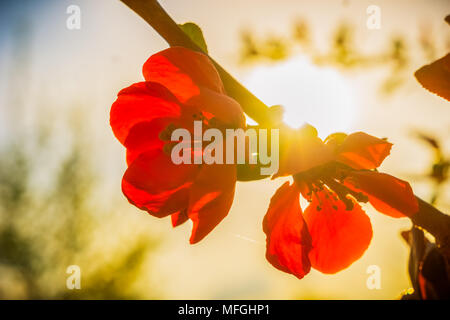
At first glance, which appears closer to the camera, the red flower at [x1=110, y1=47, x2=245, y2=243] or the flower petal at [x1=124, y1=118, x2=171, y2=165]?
the red flower at [x1=110, y1=47, x2=245, y2=243]

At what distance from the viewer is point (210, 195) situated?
492mm

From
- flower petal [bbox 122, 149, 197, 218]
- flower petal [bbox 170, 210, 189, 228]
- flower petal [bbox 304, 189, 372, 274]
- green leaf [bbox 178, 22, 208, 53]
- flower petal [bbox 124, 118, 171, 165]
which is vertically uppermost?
green leaf [bbox 178, 22, 208, 53]

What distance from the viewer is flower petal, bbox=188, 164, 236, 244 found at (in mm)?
491

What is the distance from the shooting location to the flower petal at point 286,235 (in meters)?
0.59

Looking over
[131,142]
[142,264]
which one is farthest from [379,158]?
[142,264]

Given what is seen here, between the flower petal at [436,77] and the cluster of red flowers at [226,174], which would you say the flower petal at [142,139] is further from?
the flower petal at [436,77]

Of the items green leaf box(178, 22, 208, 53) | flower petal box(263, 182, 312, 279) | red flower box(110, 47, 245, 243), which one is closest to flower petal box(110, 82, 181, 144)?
red flower box(110, 47, 245, 243)

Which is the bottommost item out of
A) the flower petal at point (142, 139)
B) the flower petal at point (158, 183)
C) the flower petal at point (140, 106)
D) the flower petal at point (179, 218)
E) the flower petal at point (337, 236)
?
the flower petal at point (337, 236)

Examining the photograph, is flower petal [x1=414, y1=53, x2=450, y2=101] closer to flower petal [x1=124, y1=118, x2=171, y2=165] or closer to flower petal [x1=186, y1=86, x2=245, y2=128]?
flower petal [x1=186, y1=86, x2=245, y2=128]

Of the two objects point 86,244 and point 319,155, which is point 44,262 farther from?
point 319,155

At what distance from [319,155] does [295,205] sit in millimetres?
183

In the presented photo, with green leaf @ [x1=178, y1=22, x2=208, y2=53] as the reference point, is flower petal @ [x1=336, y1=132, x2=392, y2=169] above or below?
below

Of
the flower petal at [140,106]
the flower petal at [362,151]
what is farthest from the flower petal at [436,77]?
the flower petal at [140,106]

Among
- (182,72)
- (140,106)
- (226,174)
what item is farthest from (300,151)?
(140,106)
